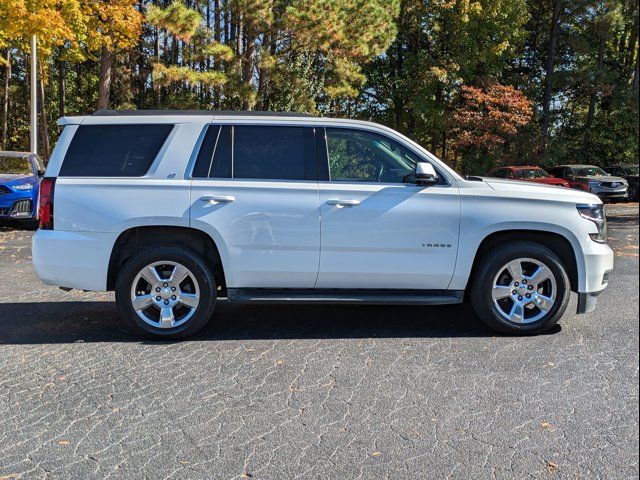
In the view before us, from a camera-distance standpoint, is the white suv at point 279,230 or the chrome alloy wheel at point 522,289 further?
the chrome alloy wheel at point 522,289

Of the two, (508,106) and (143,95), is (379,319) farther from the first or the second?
(143,95)

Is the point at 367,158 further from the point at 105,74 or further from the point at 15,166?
the point at 105,74

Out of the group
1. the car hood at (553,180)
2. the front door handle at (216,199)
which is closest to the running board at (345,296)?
the front door handle at (216,199)

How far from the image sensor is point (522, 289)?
554 centimetres

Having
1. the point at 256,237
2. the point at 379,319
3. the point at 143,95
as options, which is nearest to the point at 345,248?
the point at 256,237

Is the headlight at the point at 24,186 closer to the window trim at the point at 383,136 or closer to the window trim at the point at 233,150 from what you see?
the window trim at the point at 233,150

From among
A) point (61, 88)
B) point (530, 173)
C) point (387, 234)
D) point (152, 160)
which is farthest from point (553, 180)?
point (61, 88)

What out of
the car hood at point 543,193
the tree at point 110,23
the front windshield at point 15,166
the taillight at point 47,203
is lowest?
the taillight at point 47,203

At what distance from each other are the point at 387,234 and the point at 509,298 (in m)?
1.26

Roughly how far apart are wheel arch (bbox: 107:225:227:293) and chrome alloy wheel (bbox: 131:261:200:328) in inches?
9.3

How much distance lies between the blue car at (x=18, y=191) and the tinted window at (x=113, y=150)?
9.75m

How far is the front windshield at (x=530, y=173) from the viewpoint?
2369 cm

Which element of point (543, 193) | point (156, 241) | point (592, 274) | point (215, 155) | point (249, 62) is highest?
point (249, 62)

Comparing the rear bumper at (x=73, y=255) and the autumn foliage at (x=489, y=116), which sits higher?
the autumn foliage at (x=489, y=116)
